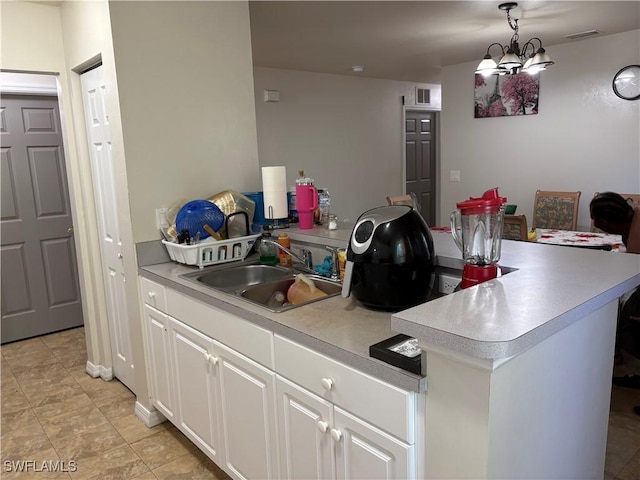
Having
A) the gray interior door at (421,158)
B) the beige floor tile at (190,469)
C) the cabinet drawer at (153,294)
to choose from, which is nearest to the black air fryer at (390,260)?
the cabinet drawer at (153,294)

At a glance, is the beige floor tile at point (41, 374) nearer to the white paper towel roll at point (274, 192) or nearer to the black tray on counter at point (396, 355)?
the white paper towel roll at point (274, 192)

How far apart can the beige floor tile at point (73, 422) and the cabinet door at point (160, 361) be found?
16.3 inches

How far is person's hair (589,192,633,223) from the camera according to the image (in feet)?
11.2

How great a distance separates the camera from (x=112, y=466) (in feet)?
7.40

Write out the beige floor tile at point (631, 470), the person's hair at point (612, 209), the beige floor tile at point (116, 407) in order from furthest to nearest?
the person's hair at point (612, 209), the beige floor tile at point (116, 407), the beige floor tile at point (631, 470)

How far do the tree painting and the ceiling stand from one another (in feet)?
0.96

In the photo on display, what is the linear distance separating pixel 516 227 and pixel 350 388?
2.44 meters

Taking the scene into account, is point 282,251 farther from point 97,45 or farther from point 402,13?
point 402,13

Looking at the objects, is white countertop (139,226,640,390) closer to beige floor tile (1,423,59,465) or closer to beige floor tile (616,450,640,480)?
beige floor tile (616,450,640,480)

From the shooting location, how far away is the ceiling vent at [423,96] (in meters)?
6.82

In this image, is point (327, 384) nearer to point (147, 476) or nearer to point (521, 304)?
point (521, 304)

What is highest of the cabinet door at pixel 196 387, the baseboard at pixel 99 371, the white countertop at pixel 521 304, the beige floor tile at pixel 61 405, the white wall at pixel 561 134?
the white wall at pixel 561 134

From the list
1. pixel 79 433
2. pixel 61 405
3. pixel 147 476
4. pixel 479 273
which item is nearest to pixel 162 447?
pixel 147 476

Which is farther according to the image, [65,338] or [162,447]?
[65,338]
